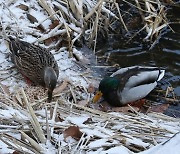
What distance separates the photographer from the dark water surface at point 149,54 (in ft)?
23.4

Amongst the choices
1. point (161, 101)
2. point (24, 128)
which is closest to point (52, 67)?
point (161, 101)

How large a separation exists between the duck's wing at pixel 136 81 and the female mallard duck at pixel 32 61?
0.97m

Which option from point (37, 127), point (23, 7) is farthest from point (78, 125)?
point (23, 7)

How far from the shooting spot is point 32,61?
6461 millimetres

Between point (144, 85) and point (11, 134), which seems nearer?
point (11, 134)

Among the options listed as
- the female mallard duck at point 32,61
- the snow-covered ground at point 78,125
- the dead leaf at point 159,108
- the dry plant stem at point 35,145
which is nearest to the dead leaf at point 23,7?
the female mallard duck at point 32,61

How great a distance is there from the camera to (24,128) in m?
4.15

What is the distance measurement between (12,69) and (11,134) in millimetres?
2336

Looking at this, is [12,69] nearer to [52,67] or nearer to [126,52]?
[52,67]

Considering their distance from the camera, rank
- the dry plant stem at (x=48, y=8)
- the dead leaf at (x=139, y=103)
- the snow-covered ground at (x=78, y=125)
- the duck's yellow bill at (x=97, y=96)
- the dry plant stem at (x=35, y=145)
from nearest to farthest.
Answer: the dry plant stem at (x=35, y=145) < the snow-covered ground at (x=78, y=125) < the duck's yellow bill at (x=97, y=96) < the dead leaf at (x=139, y=103) < the dry plant stem at (x=48, y=8)

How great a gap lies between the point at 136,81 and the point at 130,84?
→ 0.30 ft

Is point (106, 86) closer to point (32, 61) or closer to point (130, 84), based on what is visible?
point (130, 84)

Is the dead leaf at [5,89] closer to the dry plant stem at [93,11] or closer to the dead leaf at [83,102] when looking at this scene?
the dead leaf at [83,102]

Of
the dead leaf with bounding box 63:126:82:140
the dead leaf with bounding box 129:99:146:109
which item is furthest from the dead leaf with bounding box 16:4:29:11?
the dead leaf with bounding box 63:126:82:140
